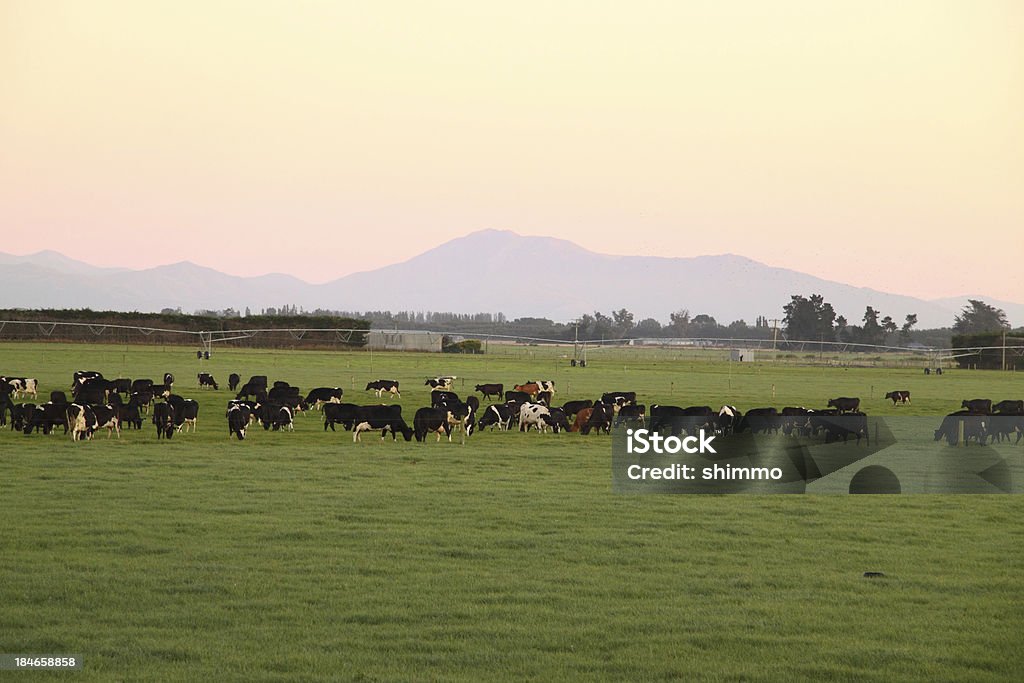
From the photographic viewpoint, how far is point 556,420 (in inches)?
1281

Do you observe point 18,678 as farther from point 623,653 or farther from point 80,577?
point 623,653

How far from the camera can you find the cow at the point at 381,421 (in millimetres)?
28516

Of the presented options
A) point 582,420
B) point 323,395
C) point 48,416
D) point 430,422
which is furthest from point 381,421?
point 323,395

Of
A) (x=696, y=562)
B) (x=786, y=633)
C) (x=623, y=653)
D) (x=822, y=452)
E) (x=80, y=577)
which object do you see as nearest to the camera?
(x=623, y=653)

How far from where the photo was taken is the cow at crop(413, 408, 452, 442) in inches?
1121

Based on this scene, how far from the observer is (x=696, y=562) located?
43.7 ft

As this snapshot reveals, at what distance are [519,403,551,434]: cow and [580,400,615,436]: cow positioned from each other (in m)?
1.27

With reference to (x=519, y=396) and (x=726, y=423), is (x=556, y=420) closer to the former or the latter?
(x=726, y=423)

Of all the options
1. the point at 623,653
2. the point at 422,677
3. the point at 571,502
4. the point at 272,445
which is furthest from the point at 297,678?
the point at 272,445

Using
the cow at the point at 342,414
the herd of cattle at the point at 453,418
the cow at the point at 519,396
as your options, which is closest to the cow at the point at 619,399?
the cow at the point at 519,396

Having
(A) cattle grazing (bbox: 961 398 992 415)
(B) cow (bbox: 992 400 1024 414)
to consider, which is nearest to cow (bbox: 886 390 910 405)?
(A) cattle grazing (bbox: 961 398 992 415)

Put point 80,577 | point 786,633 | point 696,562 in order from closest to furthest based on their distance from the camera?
point 786,633
point 80,577
point 696,562

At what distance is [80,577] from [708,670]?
7.06 m

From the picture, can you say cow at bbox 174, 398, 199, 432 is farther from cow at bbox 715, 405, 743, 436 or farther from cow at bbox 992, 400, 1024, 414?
cow at bbox 992, 400, 1024, 414
